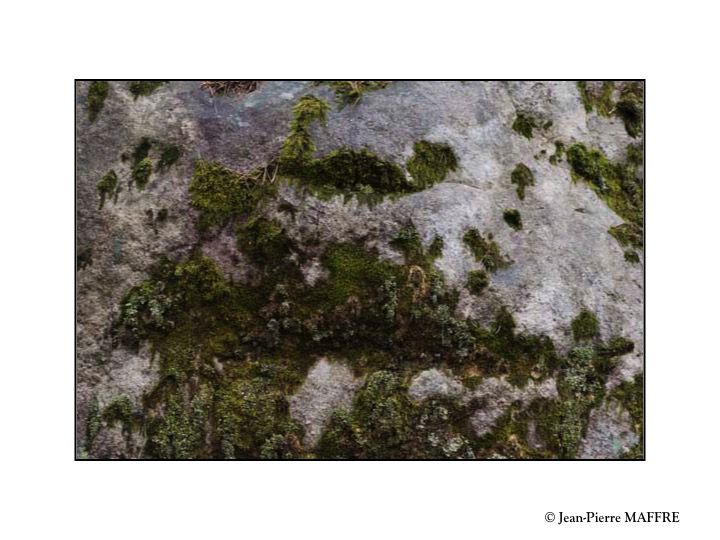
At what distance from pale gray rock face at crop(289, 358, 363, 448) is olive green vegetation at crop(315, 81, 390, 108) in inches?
167

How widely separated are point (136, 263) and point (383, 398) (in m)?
4.39

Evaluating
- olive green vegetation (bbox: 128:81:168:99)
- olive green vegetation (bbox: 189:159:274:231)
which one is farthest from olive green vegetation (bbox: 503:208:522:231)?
olive green vegetation (bbox: 128:81:168:99)

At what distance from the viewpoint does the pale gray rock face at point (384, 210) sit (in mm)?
7121

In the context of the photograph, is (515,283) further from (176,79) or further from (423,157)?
(176,79)

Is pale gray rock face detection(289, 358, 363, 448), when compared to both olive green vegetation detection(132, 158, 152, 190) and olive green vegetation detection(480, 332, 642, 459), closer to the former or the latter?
olive green vegetation detection(480, 332, 642, 459)

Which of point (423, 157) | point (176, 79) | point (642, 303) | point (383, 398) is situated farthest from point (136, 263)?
point (642, 303)

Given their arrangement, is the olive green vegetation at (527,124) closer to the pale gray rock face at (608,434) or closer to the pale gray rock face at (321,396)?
the pale gray rock face at (608,434)

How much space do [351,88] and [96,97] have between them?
438 cm

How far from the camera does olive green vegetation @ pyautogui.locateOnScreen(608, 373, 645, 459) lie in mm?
6996

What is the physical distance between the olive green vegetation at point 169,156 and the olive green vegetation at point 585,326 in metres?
6.89

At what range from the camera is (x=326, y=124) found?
753 cm

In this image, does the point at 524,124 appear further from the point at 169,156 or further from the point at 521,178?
the point at 169,156

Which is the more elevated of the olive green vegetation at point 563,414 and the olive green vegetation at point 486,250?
the olive green vegetation at point 486,250

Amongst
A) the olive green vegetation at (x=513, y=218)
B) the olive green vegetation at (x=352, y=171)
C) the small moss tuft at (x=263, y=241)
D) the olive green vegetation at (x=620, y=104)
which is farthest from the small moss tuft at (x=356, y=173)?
the olive green vegetation at (x=620, y=104)
